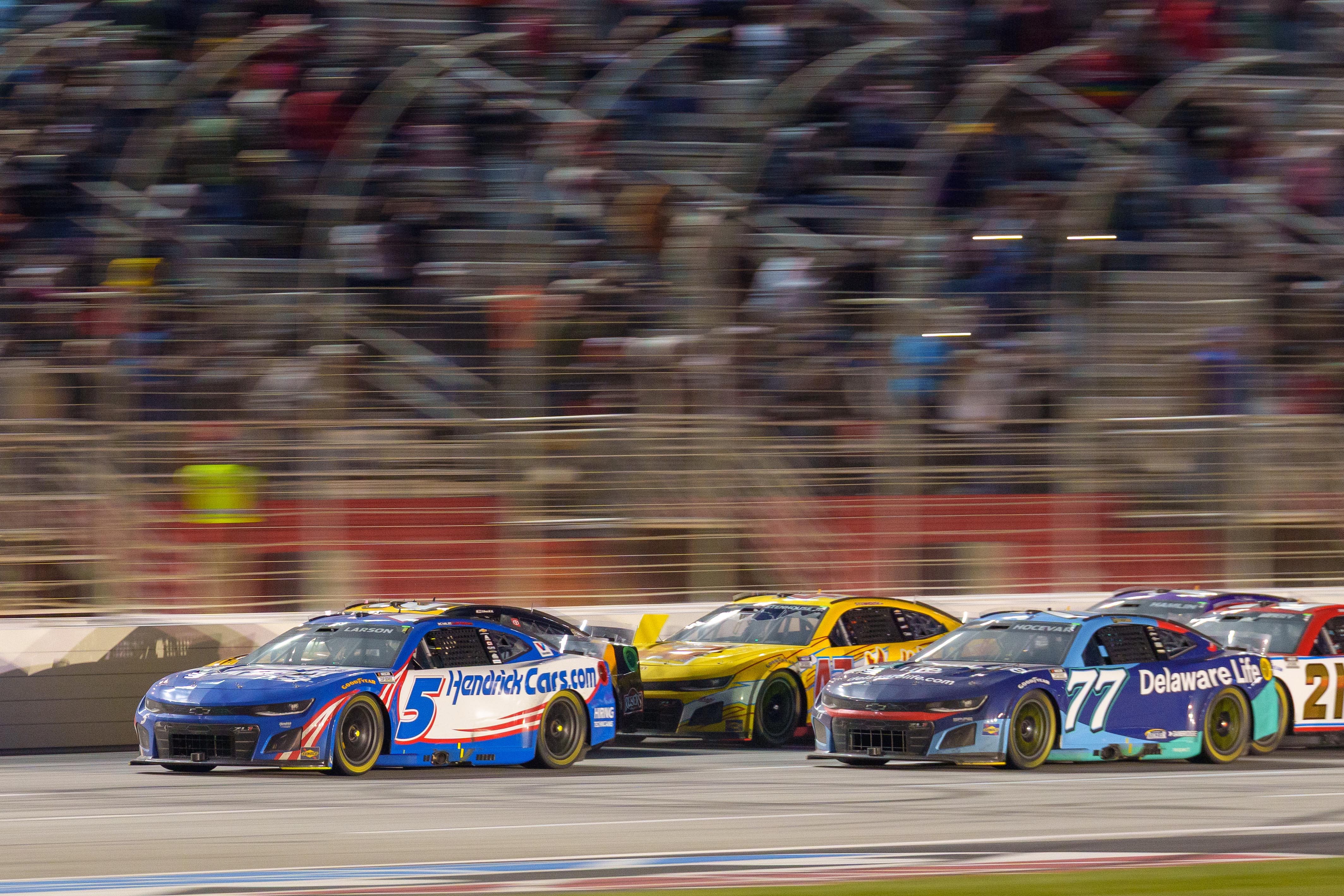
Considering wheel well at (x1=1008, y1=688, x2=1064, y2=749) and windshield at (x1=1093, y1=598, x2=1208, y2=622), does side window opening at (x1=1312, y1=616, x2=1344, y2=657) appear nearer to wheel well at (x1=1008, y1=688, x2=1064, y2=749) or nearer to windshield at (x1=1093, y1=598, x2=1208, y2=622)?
windshield at (x1=1093, y1=598, x2=1208, y2=622)

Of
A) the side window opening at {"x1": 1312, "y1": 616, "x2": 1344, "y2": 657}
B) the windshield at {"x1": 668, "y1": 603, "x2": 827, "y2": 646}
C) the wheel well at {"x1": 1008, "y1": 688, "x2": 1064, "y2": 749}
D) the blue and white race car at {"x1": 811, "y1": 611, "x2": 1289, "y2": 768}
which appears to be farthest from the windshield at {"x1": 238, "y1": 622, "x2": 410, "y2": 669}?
the side window opening at {"x1": 1312, "y1": 616, "x2": 1344, "y2": 657}

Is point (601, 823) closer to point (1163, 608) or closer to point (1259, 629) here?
point (1259, 629)

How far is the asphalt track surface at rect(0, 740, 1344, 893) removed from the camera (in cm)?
800

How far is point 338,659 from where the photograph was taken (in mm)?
12680

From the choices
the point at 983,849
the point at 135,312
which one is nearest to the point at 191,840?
the point at 983,849

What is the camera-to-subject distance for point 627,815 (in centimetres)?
977

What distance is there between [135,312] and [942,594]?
7.51 m

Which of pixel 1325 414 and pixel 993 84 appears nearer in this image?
pixel 1325 414

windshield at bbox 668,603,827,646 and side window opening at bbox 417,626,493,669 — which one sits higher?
side window opening at bbox 417,626,493,669

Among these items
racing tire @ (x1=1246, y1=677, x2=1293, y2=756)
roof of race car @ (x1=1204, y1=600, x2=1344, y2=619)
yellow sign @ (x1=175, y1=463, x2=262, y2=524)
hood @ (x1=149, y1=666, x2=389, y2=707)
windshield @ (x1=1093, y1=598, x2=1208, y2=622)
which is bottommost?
racing tire @ (x1=1246, y1=677, x2=1293, y2=756)

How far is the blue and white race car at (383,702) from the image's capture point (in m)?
11.8

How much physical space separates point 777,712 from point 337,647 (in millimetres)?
3836

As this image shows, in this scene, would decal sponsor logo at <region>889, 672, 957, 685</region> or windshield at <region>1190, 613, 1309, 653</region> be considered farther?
windshield at <region>1190, 613, 1309, 653</region>

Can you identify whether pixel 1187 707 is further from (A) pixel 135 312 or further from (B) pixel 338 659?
(A) pixel 135 312
